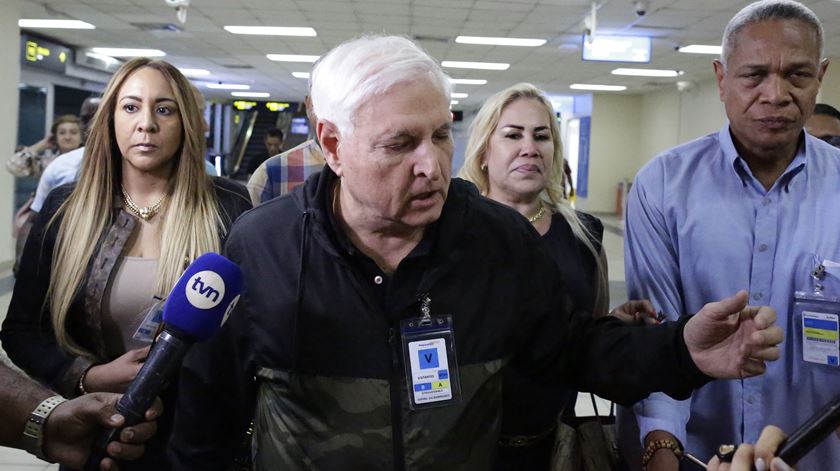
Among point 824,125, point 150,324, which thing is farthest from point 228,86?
point 150,324

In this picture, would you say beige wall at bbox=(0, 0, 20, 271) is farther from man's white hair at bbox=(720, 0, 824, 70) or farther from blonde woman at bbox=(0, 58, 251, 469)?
man's white hair at bbox=(720, 0, 824, 70)

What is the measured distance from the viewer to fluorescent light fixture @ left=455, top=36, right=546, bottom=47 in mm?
10789

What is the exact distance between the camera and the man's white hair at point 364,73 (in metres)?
1.27

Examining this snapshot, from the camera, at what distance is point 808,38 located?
1.57 m

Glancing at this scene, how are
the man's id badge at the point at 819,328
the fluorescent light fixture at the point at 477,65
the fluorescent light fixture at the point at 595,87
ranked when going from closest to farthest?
1. the man's id badge at the point at 819,328
2. the fluorescent light fixture at the point at 477,65
3. the fluorescent light fixture at the point at 595,87

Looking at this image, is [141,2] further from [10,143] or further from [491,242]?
[491,242]

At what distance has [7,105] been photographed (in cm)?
816

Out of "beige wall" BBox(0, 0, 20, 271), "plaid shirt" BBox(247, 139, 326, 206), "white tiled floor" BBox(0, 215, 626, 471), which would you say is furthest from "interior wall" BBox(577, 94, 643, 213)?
"plaid shirt" BBox(247, 139, 326, 206)

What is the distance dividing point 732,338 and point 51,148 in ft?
19.6

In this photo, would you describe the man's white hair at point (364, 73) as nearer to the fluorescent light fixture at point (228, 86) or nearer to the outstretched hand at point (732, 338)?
the outstretched hand at point (732, 338)

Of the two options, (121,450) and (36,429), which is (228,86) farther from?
(121,450)

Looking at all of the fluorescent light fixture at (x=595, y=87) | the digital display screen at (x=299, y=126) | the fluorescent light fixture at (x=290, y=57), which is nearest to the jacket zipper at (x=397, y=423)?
the fluorescent light fixture at (x=290, y=57)

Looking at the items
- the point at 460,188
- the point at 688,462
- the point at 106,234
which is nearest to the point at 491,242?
the point at 460,188

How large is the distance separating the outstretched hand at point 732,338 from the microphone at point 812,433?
0.25 meters
